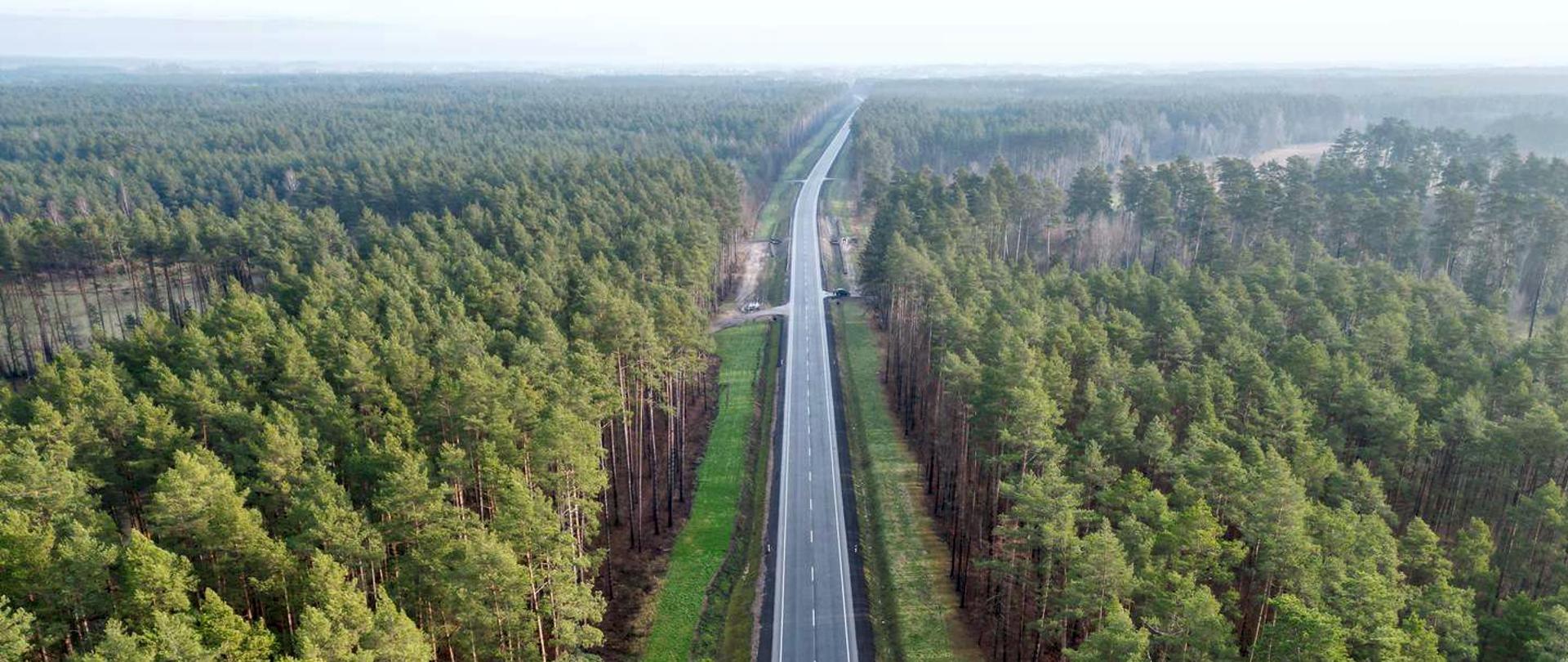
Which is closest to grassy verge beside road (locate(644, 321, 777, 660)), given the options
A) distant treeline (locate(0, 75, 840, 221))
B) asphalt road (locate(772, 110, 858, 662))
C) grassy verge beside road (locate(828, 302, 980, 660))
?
asphalt road (locate(772, 110, 858, 662))

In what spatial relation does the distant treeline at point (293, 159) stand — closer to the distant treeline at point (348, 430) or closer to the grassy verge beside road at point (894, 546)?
the distant treeline at point (348, 430)

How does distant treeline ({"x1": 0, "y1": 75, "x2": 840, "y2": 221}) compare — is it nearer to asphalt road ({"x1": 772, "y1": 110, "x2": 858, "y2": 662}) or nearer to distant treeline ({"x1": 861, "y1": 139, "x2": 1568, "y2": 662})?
asphalt road ({"x1": 772, "y1": 110, "x2": 858, "y2": 662})

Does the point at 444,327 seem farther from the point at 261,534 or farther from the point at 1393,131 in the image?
the point at 1393,131

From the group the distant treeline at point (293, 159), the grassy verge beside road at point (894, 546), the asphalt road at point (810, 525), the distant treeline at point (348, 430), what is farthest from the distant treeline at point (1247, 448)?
the distant treeline at point (293, 159)

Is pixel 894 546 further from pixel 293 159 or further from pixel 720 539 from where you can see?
pixel 293 159

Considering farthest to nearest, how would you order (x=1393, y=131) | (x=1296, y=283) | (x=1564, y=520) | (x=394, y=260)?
(x=1393, y=131) → (x=394, y=260) → (x=1296, y=283) → (x=1564, y=520)

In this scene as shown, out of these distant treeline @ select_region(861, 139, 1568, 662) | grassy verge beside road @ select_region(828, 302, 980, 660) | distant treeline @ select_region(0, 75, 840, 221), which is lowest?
grassy verge beside road @ select_region(828, 302, 980, 660)

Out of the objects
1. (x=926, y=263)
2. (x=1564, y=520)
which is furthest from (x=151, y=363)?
(x=1564, y=520)
